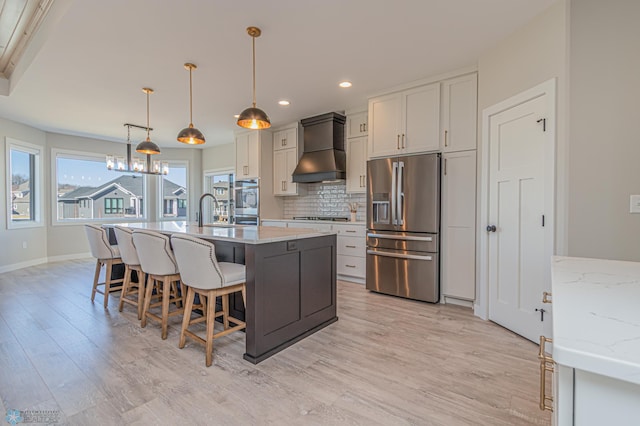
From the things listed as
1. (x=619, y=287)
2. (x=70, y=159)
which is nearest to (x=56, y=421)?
(x=619, y=287)

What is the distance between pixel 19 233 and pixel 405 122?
681cm

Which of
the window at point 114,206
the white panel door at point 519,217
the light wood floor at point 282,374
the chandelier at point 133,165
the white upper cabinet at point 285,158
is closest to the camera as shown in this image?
the light wood floor at point 282,374

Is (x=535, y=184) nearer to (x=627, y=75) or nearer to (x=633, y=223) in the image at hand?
(x=633, y=223)

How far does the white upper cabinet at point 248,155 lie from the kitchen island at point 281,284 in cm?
296

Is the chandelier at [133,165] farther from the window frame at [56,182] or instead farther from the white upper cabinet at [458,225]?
the white upper cabinet at [458,225]

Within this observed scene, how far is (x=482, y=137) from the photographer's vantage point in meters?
3.13

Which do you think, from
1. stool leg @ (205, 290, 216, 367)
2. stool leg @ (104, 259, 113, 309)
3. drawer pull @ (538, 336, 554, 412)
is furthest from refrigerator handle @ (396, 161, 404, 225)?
stool leg @ (104, 259, 113, 309)

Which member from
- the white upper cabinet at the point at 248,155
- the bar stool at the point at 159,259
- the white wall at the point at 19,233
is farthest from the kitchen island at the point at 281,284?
the white wall at the point at 19,233

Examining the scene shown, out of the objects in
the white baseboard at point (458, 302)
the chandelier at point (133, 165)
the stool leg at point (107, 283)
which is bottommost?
the white baseboard at point (458, 302)

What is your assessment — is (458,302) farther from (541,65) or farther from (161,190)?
(161,190)

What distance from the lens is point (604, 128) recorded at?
2.27m

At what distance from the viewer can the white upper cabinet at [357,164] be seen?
184 inches

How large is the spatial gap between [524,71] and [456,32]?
658 mm

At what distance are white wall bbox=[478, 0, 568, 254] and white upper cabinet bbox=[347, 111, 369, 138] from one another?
1884 mm
